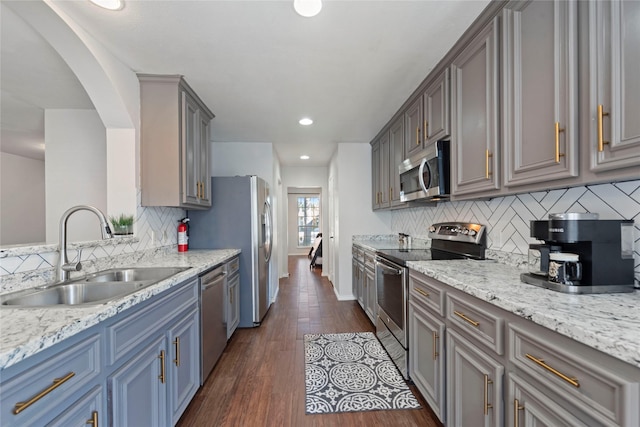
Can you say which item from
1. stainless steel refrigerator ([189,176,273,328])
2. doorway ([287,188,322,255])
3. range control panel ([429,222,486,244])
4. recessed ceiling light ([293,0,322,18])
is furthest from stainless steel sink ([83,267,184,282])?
doorway ([287,188,322,255])

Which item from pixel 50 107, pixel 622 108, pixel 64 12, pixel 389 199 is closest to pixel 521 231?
pixel 622 108

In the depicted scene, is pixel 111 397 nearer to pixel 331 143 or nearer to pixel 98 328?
pixel 98 328

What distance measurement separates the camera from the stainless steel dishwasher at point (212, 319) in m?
2.05

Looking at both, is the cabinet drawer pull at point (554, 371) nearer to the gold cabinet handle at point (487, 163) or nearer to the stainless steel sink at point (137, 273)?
the gold cabinet handle at point (487, 163)

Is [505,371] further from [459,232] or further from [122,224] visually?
[122,224]

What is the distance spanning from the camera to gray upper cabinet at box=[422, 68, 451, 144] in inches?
79.2

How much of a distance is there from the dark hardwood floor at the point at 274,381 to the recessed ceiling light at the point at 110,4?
2496 mm

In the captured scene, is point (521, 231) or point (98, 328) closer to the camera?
point (98, 328)

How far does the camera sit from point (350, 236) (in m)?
4.28

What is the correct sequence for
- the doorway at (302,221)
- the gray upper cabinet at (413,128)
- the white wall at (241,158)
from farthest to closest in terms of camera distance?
the doorway at (302,221) < the white wall at (241,158) < the gray upper cabinet at (413,128)

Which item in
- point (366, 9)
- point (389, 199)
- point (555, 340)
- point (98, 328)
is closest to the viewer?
point (555, 340)

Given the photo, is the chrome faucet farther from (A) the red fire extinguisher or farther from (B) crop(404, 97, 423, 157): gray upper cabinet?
(B) crop(404, 97, 423, 157): gray upper cabinet

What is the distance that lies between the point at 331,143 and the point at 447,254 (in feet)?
8.75

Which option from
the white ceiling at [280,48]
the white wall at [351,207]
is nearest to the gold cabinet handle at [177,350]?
the white ceiling at [280,48]
